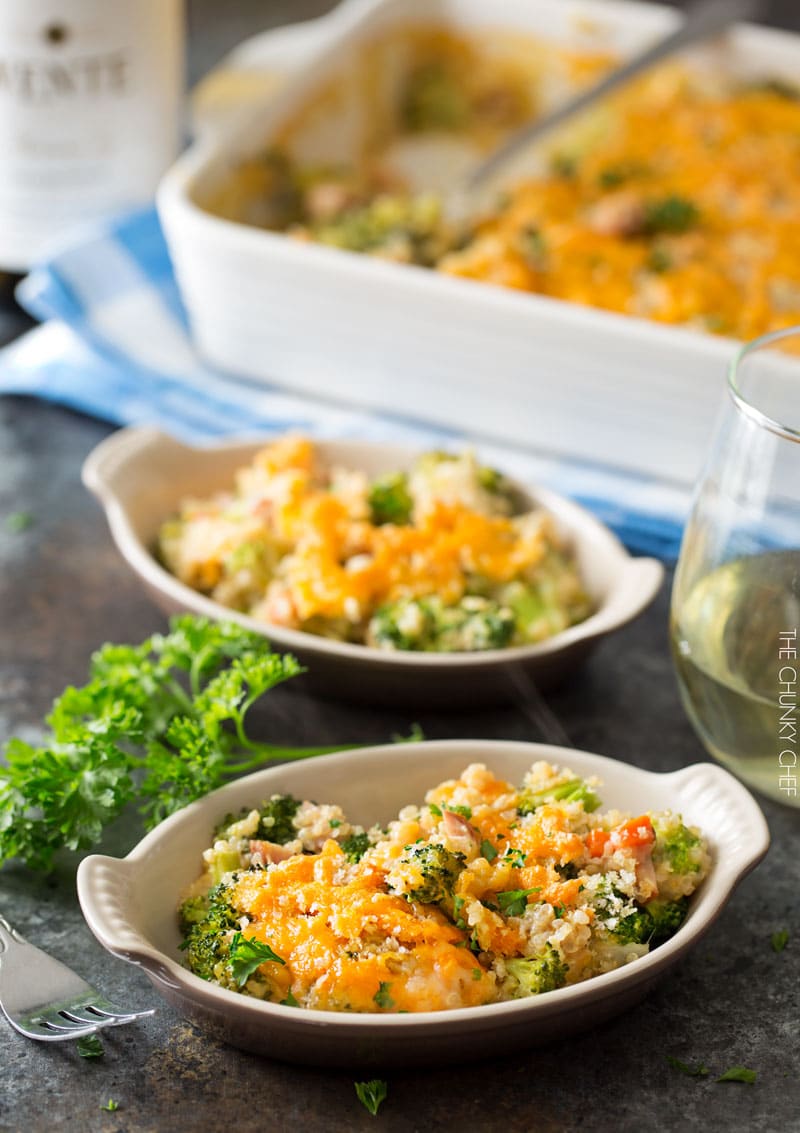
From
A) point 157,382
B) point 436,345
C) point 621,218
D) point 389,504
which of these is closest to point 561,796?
point 389,504

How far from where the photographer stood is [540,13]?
10.4 ft

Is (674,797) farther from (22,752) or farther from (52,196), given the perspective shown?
(52,196)

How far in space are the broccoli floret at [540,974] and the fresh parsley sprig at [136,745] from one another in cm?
43

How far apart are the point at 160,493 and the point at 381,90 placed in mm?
1428

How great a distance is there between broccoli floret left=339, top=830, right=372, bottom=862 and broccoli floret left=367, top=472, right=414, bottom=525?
0.59 meters

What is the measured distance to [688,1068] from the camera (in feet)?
4.68

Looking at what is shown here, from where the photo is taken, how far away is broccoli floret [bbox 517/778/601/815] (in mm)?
1519

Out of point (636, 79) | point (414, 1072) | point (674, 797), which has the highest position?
point (636, 79)

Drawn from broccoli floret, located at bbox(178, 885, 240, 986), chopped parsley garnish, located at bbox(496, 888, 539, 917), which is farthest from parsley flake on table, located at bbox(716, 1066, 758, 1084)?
broccoli floret, located at bbox(178, 885, 240, 986)

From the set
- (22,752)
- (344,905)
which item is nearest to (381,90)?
(22,752)

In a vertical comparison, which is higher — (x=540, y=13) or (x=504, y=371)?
(x=540, y=13)

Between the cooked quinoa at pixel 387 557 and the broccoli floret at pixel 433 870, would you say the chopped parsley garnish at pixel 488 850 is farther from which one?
the cooked quinoa at pixel 387 557

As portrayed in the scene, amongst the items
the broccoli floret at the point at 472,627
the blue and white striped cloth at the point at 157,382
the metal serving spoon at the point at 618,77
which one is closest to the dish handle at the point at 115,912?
the broccoli floret at the point at 472,627

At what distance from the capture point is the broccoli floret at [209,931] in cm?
134
